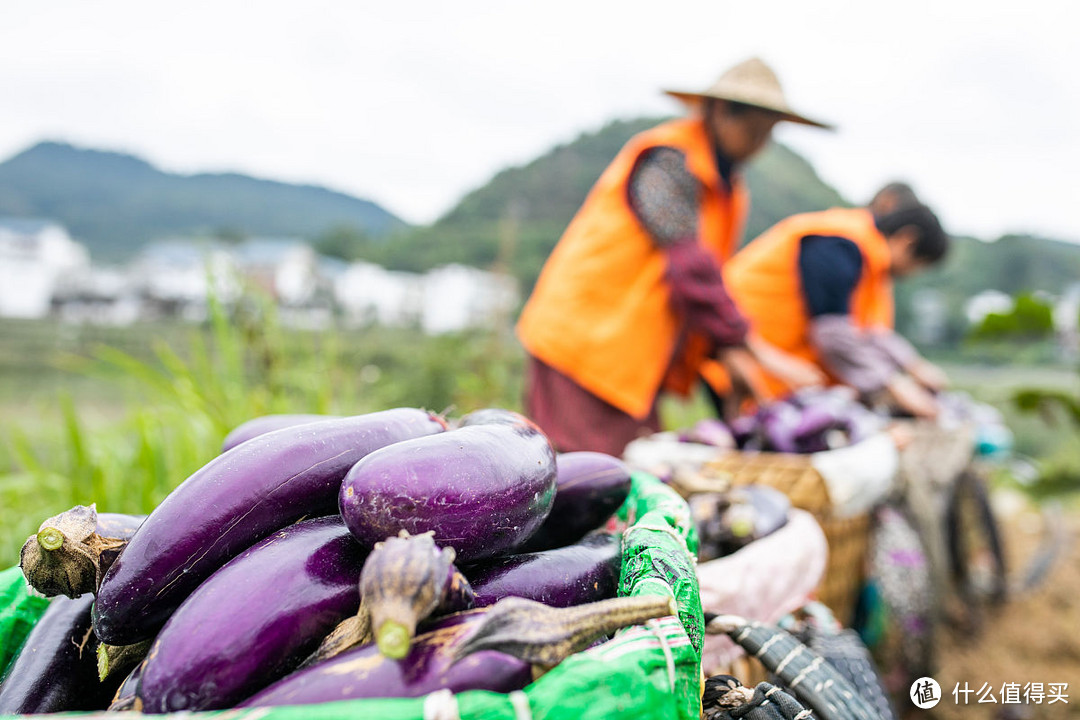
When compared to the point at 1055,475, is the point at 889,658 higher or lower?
higher

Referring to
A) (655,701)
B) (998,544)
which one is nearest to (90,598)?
(655,701)

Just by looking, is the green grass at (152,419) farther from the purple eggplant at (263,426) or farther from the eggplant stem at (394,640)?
the eggplant stem at (394,640)

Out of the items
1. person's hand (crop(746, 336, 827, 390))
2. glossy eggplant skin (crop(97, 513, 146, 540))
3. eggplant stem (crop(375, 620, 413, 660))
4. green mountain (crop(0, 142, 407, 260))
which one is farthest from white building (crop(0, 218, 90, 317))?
eggplant stem (crop(375, 620, 413, 660))

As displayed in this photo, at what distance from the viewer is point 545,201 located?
1083 inches

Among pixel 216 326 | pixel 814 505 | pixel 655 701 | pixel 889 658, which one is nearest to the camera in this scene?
pixel 655 701

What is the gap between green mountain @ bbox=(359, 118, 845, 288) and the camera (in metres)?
22.9

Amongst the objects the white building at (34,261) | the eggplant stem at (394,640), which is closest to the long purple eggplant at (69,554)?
the eggplant stem at (394,640)

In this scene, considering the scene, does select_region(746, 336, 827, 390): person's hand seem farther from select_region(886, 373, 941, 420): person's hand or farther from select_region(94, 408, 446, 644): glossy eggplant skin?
select_region(94, 408, 446, 644): glossy eggplant skin

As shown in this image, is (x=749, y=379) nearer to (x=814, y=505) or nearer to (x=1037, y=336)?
(x=814, y=505)

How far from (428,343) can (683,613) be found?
6.48 meters

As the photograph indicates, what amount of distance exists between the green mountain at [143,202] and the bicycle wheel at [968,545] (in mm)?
39991

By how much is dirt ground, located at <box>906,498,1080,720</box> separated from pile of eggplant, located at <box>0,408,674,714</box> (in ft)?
7.19

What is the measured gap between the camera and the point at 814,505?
176 centimetres

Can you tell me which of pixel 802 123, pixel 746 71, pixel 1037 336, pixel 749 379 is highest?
pixel 746 71
